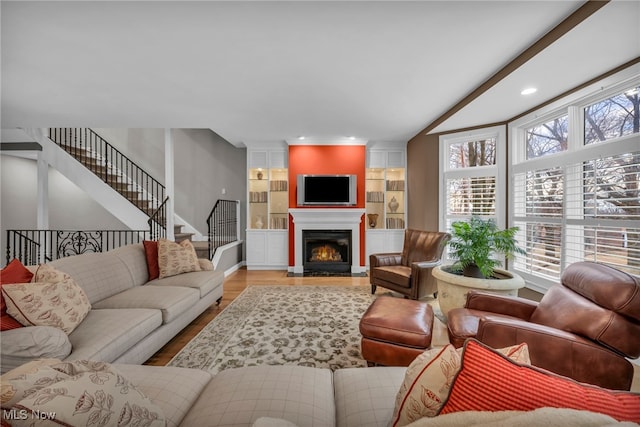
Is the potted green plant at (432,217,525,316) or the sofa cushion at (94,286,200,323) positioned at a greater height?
the potted green plant at (432,217,525,316)

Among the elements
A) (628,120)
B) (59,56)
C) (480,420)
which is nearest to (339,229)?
(628,120)

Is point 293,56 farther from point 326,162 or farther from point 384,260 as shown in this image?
point 326,162

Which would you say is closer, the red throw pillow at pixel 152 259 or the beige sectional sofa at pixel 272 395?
the beige sectional sofa at pixel 272 395

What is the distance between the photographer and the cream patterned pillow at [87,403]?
2.11 feet

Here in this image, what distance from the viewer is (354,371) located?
1342mm

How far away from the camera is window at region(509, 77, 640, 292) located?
2369 mm

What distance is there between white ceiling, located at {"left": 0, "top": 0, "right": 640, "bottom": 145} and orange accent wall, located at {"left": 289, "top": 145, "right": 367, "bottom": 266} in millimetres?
1534

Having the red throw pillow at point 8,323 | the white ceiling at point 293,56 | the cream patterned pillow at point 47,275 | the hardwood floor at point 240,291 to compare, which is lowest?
the hardwood floor at point 240,291

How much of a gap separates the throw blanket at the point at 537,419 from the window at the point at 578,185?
2.71 m

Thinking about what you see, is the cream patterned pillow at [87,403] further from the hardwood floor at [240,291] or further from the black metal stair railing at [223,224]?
the black metal stair railing at [223,224]

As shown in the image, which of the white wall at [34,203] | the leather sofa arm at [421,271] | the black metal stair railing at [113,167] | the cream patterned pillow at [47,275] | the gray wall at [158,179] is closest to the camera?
the cream patterned pillow at [47,275]

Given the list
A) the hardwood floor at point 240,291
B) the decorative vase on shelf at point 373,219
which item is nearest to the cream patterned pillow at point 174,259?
the hardwood floor at point 240,291

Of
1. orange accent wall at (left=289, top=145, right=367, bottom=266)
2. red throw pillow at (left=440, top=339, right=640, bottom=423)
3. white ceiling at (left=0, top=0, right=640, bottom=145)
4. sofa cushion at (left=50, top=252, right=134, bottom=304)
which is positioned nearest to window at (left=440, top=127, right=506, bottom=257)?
white ceiling at (left=0, top=0, right=640, bottom=145)

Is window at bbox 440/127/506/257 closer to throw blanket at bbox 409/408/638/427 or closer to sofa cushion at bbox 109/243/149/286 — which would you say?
throw blanket at bbox 409/408/638/427
